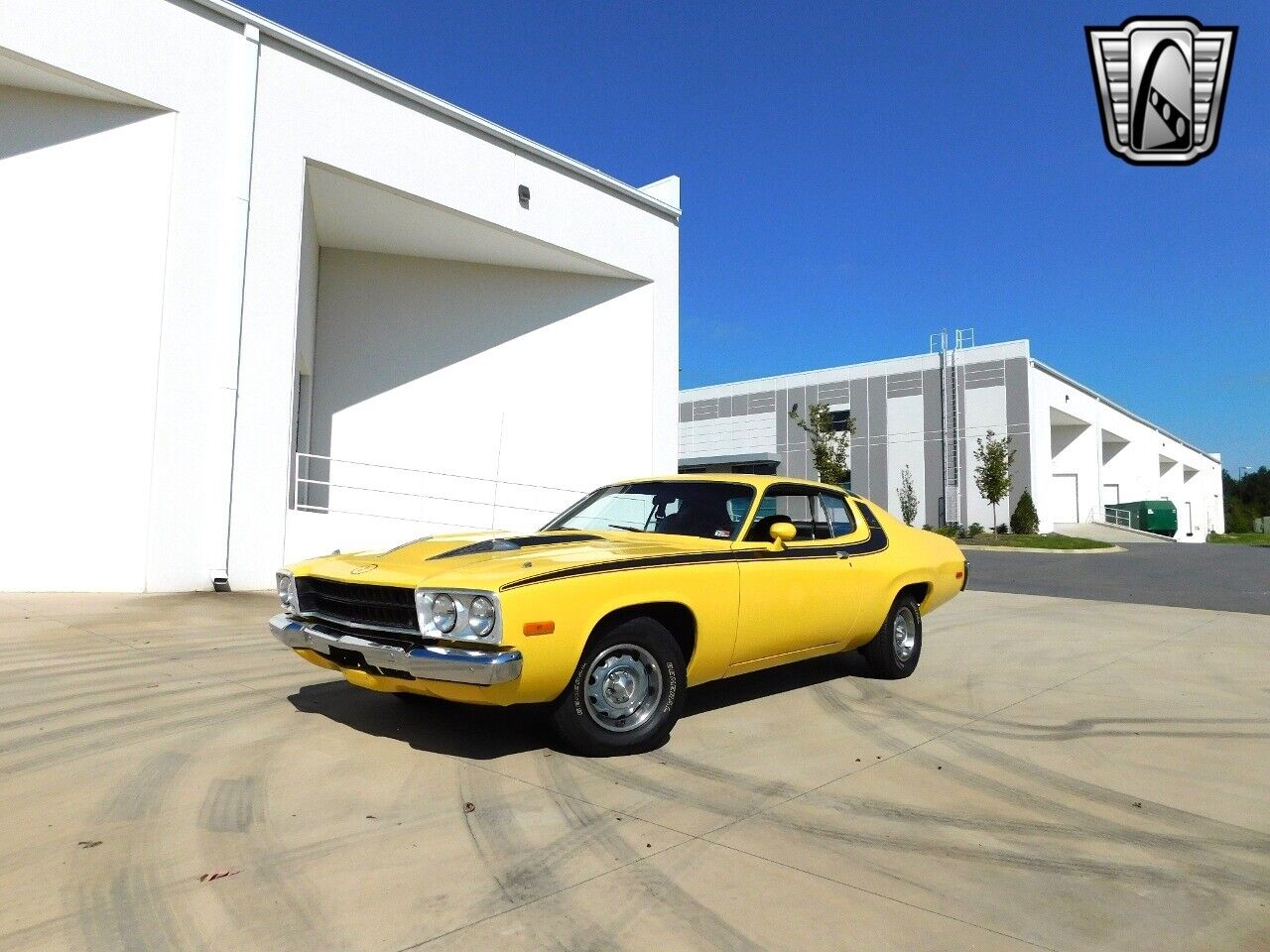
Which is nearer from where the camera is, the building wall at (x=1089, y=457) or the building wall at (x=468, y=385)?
the building wall at (x=468, y=385)

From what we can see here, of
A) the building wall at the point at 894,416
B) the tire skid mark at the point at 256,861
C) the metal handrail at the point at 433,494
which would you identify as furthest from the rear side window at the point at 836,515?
the building wall at the point at 894,416

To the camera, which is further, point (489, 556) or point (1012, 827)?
point (489, 556)

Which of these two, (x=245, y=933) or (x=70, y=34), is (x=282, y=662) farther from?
(x=70, y=34)

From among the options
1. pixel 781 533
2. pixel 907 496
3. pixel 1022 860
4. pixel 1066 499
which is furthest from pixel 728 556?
pixel 1066 499

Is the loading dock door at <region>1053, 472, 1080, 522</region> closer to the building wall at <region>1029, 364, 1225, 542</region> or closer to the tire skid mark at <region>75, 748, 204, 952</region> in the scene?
the building wall at <region>1029, 364, 1225, 542</region>

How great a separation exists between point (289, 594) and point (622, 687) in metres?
1.87

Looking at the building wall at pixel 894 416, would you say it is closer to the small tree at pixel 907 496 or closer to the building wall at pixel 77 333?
the small tree at pixel 907 496

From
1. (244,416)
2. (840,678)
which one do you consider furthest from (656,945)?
(244,416)

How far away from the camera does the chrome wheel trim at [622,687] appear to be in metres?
3.98

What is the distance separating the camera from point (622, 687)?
409cm

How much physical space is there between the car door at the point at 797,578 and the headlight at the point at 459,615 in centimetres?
149

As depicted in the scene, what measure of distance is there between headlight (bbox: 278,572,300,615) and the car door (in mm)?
2309

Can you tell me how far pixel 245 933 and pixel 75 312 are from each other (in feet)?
33.1

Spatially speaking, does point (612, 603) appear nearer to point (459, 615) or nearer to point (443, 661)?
point (459, 615)
